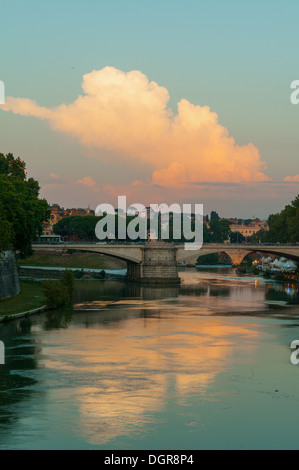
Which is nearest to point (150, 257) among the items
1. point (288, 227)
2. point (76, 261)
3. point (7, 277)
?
point (288, 227)

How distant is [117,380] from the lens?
91.1ft

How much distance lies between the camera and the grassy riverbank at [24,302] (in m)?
44.3

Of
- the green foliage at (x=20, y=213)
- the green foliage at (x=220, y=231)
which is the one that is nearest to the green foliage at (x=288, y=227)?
the green foliage at (x=20, y=213)

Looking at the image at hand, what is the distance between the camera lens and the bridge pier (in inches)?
3238

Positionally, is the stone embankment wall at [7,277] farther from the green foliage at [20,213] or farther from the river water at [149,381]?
the river water at [149,381]

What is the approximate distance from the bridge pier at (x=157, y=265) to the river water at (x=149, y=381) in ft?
104

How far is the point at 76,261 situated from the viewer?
373 feet

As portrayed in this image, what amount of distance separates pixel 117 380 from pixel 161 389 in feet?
6.93

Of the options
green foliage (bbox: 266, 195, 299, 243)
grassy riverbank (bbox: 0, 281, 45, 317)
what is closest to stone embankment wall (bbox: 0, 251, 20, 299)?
grassy riverbank (bbox: 0, 281, 45, 317)

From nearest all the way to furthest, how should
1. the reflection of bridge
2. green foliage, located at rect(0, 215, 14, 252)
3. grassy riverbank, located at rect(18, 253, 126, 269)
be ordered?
1. green foliage, located at rect(0, 215, 14, 252)
2. the reflection of bridge
3. grassy riverbank, located at rect(18, 253, 126, 269)

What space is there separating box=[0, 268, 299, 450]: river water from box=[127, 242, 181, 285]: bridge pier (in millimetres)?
31605

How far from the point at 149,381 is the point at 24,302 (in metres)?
23.6

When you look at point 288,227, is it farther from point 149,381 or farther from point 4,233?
point 149,381

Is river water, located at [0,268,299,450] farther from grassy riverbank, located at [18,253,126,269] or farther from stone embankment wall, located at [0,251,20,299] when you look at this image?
grassy riverbank, located at [18,253,126,269]
